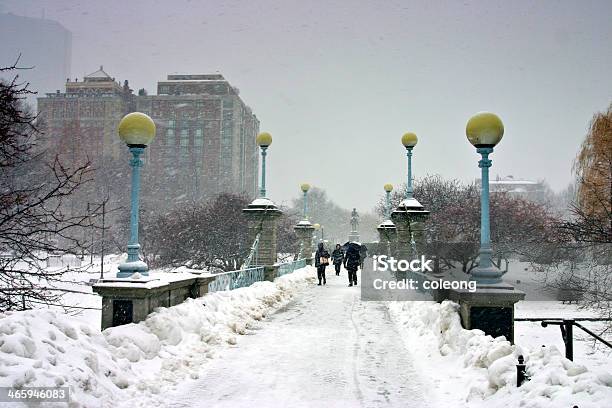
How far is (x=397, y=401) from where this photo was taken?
5.85 meters

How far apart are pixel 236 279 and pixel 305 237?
15.7 m

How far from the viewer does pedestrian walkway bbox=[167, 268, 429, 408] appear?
5871mm

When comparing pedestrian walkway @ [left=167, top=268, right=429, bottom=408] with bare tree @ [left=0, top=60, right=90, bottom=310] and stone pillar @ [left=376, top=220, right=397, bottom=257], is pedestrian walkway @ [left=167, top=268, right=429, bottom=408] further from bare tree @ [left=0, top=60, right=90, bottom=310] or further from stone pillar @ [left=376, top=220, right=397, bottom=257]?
stone pillar @ [left=376, top=220, right=397, bottom=257]

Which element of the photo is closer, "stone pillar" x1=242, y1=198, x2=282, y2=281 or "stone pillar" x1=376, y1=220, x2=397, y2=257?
"stone pillar" x1=242, y1=198, x2=282, y2=281

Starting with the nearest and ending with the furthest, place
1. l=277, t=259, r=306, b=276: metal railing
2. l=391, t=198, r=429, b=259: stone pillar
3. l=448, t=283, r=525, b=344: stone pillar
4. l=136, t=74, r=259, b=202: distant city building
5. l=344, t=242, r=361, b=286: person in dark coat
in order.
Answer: l=448, t=283, r=525, b=344: stone pillar < l=391, t=198, r=429, b=259: stone pillar < l=344, t=242, r=361, b=286: person in dark coat < l=277, t=259, r=306, b=276: metal railing < l=136, t=74, r=259, b=202: distant city building

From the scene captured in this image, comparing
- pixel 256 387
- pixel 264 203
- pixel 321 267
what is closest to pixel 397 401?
pixel 256 387

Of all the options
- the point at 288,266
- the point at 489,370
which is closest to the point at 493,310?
the point at 489,370

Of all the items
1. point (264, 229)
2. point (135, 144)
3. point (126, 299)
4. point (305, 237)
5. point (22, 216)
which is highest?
point (135, 144)

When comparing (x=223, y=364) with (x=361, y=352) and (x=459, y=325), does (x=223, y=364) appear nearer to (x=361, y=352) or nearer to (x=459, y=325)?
(x=361, y=352)

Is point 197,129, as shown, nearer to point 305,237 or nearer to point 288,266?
point 305,237

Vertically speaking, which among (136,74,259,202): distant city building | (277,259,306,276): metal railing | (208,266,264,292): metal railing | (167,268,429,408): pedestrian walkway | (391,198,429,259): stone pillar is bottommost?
(167,268,429,408): pedestrian walkway

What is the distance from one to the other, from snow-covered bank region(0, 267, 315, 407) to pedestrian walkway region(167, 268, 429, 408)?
387mm

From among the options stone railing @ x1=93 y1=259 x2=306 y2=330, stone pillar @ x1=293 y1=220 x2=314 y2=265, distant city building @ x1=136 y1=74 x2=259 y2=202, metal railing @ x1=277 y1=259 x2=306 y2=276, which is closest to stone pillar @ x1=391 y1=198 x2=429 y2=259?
metal railing @ x1=277 y1=259 x2=306 y2=276

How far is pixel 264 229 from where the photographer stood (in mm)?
17547
